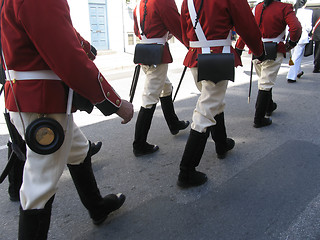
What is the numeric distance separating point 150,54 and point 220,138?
43.6 inches

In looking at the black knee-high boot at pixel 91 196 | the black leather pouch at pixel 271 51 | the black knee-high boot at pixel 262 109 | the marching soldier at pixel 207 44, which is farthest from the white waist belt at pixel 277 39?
the black knee-high boot at pixel 91 196

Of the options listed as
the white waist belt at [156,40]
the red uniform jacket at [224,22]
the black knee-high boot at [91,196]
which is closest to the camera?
the black knee-high boot at [91,196]

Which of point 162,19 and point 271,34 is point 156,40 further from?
point 271,34

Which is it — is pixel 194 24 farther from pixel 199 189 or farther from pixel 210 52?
pixel 199 189

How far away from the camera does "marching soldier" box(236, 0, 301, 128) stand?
383 cm

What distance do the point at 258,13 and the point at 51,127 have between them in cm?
Answer: 333

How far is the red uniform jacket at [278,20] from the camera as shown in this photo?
382cm

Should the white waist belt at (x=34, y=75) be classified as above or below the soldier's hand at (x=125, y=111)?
above

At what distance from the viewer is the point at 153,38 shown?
3221 millimetres

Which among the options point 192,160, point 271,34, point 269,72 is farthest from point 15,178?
point 271,34

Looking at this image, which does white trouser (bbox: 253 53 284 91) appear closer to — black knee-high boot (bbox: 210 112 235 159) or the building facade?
black knee-high boot (bbox: 210 112 235 159)

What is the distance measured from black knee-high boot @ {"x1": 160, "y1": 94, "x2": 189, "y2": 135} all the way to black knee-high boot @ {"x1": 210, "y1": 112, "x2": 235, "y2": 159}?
0.78 m

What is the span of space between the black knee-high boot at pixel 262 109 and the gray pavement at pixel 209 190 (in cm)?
9

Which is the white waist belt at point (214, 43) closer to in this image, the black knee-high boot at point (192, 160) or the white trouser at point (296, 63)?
the black knee-high boot at point (192, 160)
